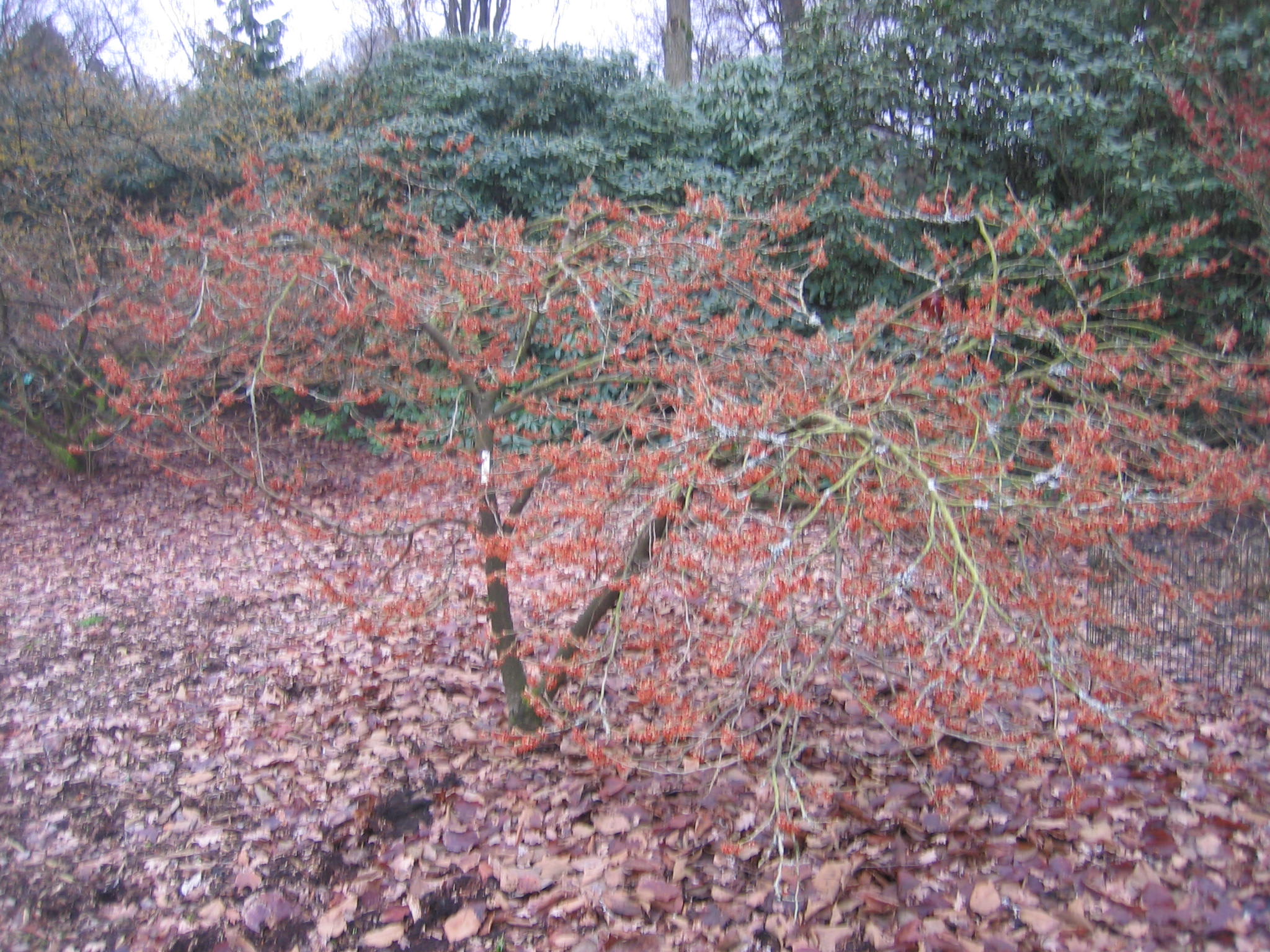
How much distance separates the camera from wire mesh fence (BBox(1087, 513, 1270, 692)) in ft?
13.3

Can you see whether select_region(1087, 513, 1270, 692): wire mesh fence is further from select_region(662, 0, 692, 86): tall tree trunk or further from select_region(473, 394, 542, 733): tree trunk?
select_region(662, 0, 692, 86): tall tree trunk

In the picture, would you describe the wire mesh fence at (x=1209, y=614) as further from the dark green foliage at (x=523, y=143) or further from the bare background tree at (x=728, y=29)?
the bare background tree at (x=728, y=29)

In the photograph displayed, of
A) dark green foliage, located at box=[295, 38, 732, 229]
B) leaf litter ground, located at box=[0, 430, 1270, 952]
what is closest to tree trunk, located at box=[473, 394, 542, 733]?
leaf litter ground, located at box=[0, 430, 1270, 952]

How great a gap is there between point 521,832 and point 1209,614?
10.5 feet

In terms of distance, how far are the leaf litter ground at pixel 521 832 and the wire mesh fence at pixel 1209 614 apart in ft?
0.70

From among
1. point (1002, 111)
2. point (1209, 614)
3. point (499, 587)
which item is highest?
point (1002, 111)

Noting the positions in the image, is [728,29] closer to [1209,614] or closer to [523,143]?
[523,143]

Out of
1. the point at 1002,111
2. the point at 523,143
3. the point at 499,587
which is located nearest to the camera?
the point at 499,587

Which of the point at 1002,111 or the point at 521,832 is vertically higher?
the point at 1002,111

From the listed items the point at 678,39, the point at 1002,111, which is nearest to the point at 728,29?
the point at 678,39

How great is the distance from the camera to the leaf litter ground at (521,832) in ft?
9.45

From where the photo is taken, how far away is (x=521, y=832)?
3.52 metres

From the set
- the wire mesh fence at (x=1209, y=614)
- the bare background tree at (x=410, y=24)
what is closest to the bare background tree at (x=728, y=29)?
the bare background tree at (x=410, y=24)

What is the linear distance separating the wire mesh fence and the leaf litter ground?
215 millimetres
